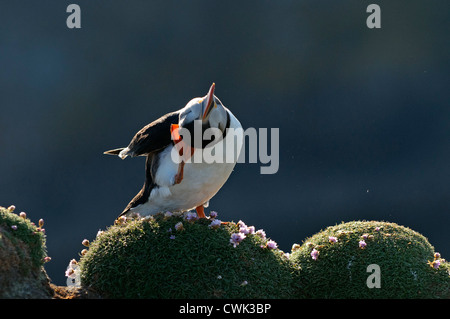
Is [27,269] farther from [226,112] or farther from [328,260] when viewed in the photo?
[328,260]

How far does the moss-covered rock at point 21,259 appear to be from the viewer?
158 inches

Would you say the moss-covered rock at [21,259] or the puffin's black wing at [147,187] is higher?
the puffin's black wing at [147,187]

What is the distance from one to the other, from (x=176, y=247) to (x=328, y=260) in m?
1.34

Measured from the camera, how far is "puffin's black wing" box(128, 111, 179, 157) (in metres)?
5.32

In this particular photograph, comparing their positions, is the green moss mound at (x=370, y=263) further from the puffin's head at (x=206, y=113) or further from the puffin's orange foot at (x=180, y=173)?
the puffin's head at (x=206, y=113)

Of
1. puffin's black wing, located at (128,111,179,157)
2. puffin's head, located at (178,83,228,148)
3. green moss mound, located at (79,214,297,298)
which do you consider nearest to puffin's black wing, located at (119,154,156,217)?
puffin's black wing, located at (128,111,179,157)

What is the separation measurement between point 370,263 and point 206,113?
185cm

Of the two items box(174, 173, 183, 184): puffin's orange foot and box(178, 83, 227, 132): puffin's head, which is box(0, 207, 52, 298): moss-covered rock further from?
box(178, 83, 227, 132): puffin's head

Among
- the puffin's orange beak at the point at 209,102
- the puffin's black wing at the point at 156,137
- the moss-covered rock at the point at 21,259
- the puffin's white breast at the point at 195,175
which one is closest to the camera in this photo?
the moss-covered rock at the point at 21,259

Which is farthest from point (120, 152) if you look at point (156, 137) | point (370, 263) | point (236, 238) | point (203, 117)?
point (370, 263)

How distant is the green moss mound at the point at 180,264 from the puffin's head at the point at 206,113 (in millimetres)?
838

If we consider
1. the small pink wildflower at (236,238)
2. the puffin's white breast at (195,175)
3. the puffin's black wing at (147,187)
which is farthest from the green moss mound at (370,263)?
the puffin's black wing at (147,187)

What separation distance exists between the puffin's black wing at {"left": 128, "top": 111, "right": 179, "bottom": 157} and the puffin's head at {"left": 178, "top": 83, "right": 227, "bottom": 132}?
514 millimetres

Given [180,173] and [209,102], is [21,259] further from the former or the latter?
[209,102]
